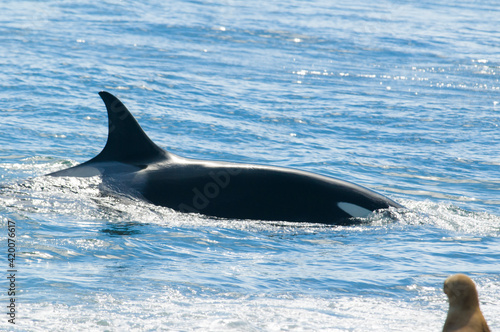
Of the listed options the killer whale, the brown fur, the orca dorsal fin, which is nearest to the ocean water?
the killer whale

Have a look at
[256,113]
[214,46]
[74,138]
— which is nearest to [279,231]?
[74,138]

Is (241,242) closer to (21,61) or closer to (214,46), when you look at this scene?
(21,61)

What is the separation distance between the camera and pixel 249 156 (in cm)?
1362

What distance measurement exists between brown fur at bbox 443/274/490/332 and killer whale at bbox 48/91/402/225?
4.76 m

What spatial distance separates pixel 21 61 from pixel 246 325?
16.5 m

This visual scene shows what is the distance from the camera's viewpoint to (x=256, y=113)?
16.8 meters

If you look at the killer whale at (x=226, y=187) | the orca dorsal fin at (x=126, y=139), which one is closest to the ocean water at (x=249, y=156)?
the killer whale at (x=226, y=187)

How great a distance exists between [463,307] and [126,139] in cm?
599

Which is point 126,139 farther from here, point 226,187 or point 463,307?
point 463,307

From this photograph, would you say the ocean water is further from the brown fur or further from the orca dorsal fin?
the brown fur

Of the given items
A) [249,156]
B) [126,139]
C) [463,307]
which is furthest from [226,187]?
[463,307]

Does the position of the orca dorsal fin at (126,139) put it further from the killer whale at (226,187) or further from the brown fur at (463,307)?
the brown fur at (463,307)

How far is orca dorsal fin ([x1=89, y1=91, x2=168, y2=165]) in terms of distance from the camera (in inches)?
369

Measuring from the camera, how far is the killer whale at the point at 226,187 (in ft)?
29.9
